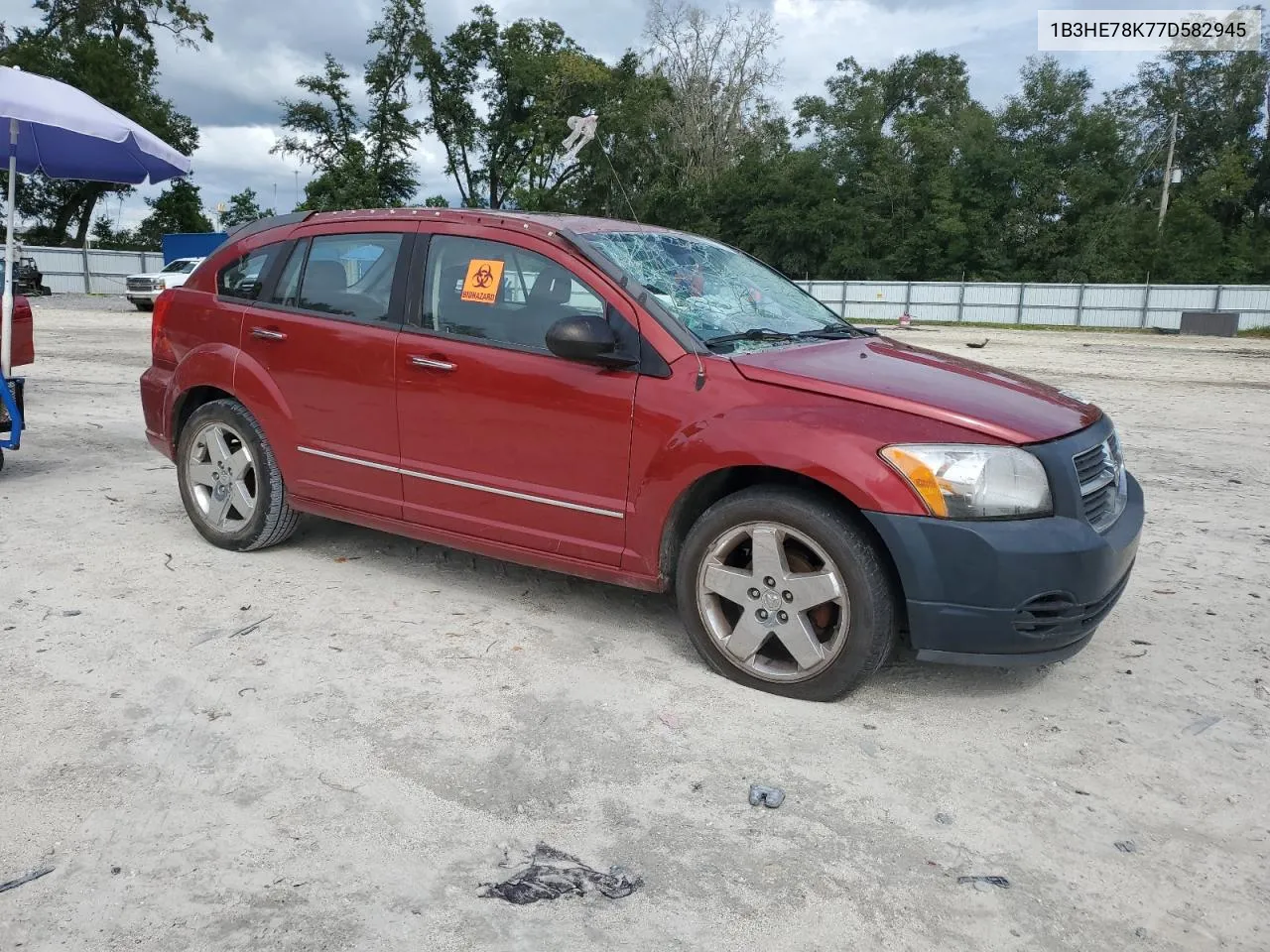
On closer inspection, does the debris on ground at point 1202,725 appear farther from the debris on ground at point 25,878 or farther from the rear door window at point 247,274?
the rear door window at point 247,274

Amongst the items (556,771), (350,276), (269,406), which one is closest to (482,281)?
(350,276)

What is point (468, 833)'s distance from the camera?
271 centimetres

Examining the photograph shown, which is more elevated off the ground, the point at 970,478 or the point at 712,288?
the point at 712,288

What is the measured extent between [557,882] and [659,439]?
1.65 meters

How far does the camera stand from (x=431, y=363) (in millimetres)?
4191

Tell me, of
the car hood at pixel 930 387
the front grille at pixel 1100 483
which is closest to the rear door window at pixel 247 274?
the car hood at pixel 930 387

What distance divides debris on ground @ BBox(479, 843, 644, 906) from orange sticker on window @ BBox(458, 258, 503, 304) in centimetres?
236


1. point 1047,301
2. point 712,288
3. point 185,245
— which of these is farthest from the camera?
point 185,245

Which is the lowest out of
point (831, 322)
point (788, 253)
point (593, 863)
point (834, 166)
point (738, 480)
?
point (593, 863)

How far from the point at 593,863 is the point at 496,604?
1.98 metres

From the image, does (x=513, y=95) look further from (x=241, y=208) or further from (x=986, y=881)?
(x=986, y=881)

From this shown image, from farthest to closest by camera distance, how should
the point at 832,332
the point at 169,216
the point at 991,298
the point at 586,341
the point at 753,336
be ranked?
the point at 169,216 → the point at 991,298 → the point at 832,332 → the point at 753,336 → the point at 586,341

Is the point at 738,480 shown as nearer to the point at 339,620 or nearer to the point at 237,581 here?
the point at 339,620

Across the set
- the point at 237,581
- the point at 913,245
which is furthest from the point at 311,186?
the point at 237,581
